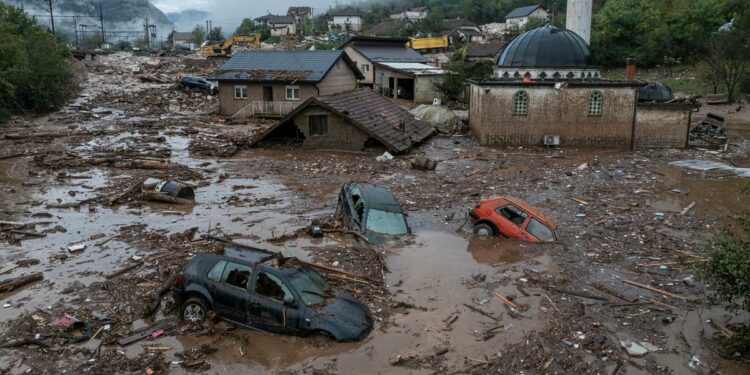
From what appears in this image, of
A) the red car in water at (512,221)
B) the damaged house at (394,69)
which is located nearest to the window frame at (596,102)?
the red car in water at (512,221)

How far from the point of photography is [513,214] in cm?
1473

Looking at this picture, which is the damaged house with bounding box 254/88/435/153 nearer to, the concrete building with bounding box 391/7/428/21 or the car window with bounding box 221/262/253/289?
the car window with bounding box 221/262/253/289

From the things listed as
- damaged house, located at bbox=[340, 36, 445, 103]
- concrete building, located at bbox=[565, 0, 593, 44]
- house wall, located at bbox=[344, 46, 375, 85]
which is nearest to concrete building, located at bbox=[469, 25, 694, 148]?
damaged house, located at bbox=[340, 36, 445, 103]

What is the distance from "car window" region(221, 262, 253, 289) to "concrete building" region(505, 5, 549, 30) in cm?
8748

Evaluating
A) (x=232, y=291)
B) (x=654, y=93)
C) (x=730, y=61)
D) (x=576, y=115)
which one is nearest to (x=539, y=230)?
(x=232, y=291)

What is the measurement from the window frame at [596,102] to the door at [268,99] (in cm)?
1930

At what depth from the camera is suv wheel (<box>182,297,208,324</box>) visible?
9594mm

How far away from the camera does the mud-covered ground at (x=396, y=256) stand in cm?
905

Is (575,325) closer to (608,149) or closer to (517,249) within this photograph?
(517,249)

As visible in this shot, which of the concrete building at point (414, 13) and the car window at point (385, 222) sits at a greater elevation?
the concrete building at point (414, 13)

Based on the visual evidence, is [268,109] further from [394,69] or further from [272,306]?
[272,306]

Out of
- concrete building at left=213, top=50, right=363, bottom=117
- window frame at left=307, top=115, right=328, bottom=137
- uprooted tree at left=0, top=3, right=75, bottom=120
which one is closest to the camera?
window frame at left=307, top=115, right=328, bottom=137

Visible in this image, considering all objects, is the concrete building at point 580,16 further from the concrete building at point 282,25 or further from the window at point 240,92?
the concrete building at point 282,25

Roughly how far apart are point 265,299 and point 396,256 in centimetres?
467
